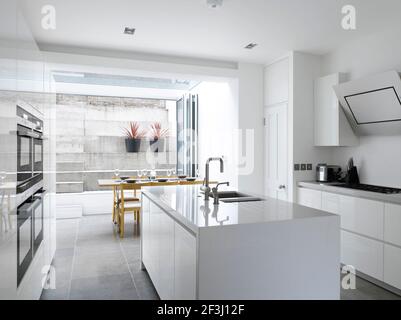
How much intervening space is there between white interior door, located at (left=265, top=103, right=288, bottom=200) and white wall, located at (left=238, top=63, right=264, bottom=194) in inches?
4.0

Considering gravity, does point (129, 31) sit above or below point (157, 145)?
Answer: above

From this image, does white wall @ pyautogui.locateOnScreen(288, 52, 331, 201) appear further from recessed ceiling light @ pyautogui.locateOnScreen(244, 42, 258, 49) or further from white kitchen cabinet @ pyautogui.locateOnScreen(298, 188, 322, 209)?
recessed ceiling light @ pyautogui.locateOnScreen(244, 42, 258, 49)

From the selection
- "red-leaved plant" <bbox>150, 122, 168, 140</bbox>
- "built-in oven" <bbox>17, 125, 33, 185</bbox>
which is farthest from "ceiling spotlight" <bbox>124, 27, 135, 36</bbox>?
"red-leaved plant" <bbox>150, 122, 168, 140</bbox>

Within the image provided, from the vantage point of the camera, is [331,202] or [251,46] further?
[251,46]

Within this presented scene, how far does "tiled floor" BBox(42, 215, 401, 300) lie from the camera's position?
2.83m

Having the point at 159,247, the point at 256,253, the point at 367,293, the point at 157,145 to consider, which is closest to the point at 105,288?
the point at 159,247

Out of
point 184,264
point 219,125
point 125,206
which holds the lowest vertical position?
point 125,206

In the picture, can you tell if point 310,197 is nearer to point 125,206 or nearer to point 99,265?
point 99,265

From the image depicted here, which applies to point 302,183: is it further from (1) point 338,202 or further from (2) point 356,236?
(2) point 356,236

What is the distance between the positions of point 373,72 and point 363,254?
1.90 metres

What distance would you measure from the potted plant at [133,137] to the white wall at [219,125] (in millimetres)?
1809

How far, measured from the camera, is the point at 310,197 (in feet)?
12.8

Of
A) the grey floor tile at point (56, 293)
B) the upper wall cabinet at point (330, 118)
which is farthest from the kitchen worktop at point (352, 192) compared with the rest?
the grey floor tile at point (56, 293)

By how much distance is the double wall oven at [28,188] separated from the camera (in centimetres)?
173
